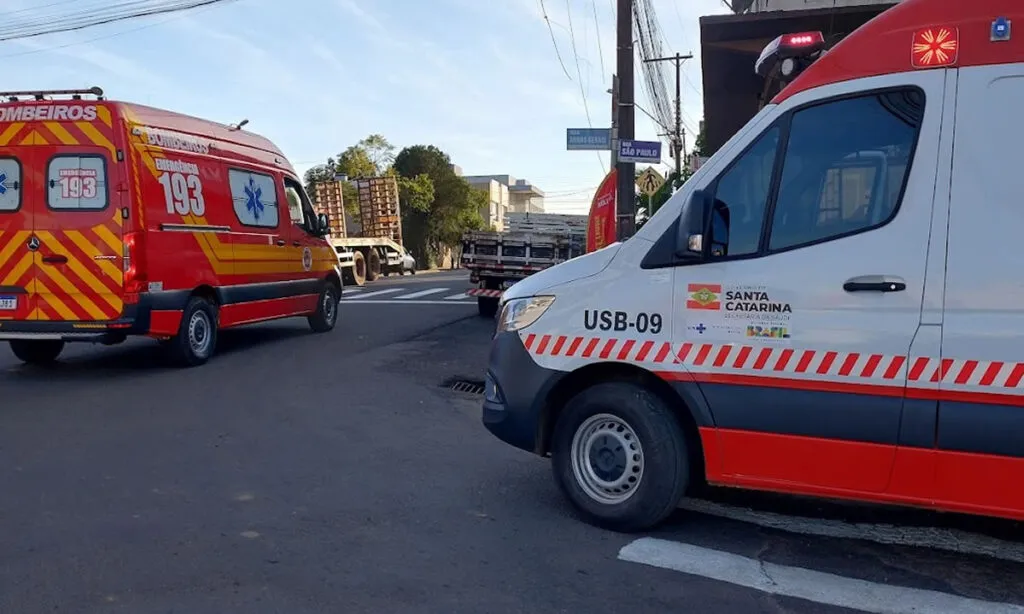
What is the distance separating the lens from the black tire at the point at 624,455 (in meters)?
4.56

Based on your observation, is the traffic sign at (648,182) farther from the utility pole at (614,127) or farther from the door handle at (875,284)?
the door handle at (875,284)

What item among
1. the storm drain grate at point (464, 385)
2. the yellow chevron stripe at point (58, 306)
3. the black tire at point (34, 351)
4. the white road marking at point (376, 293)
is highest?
the yellow chevron stripe at point (58, 306)

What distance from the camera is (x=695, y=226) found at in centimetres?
437

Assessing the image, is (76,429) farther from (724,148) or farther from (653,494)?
(724,148)

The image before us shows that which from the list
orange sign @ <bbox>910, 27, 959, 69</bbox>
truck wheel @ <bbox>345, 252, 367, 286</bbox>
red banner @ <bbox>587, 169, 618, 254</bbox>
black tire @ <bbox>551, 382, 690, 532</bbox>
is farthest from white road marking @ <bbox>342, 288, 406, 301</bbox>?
orange sign @ <bbox>910, 27, 959, 69</bbox>

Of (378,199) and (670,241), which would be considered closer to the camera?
(670,241)

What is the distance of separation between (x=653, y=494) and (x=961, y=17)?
8.74 ft

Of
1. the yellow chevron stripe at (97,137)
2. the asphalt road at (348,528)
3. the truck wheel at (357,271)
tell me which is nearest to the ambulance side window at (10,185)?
the yellow chevron stripe at (97,137)

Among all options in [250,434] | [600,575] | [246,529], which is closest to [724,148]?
[600,575]

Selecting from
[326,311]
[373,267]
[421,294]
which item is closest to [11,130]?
[326,311]

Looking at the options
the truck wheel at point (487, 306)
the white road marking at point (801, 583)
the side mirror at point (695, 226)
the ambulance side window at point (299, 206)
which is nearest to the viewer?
the white road marking at point (801, 583)

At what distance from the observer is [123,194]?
29.1ft

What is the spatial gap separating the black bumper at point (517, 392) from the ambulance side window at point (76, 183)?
5.66 m

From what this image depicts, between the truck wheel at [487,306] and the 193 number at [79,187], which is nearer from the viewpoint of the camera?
the 193 number at [79,187]
